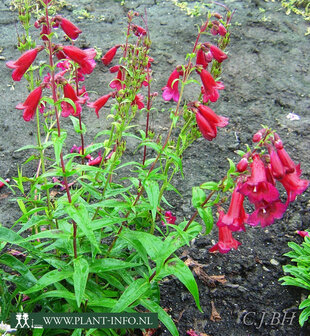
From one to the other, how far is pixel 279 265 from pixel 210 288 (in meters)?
0.82

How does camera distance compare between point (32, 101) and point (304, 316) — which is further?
point (304, 316)

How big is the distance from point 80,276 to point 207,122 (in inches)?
53.0

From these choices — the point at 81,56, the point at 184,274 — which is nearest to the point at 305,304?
the point at 184,274

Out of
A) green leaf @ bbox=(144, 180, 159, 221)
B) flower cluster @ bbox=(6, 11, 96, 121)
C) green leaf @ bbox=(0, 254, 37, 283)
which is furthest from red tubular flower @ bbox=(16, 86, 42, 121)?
green leaf @ bbox=(0, 254, 37, 283)

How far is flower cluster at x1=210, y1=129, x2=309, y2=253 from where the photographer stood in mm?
1984

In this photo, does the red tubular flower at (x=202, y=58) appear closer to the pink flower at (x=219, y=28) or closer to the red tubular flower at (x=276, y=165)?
the pink flower at (x=219, y=28)

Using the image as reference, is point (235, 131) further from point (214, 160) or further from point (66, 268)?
point (66, 268)

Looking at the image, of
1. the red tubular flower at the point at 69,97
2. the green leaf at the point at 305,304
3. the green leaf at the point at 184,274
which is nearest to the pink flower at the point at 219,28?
the red tubular flower at the point at 69,97

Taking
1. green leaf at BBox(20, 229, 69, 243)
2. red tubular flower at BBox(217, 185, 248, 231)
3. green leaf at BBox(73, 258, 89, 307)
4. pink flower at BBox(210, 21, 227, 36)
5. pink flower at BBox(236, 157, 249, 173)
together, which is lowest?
green leaf at BBox(73, 258, 89, 307)

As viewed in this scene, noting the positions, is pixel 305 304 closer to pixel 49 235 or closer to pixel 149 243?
pixel 149 243

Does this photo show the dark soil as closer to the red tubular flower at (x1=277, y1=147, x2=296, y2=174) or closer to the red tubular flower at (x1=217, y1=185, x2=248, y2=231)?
the red tubular flower at (x1=217, y1=185, x2=248, y2=231)

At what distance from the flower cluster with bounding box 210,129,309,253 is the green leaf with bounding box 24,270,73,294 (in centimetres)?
114

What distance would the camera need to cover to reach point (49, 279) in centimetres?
245

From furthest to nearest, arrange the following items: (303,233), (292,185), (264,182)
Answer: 1. (303,233)
2. (292,185)
3. (264,182)
